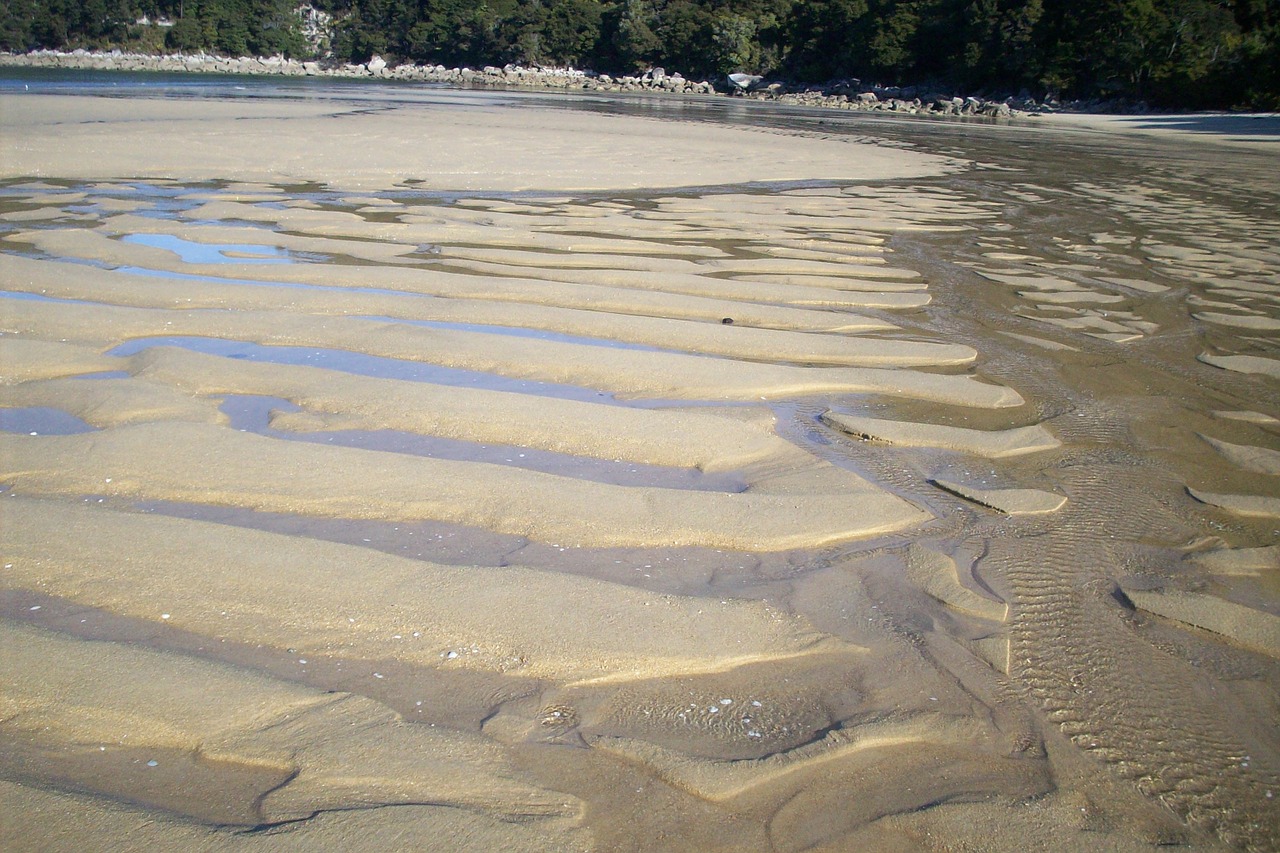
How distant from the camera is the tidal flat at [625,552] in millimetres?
1850

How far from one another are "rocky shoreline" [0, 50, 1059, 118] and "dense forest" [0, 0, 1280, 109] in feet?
6.27

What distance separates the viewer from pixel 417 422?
374 cm

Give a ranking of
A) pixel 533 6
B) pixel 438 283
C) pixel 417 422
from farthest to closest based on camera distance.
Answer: pixel 533 6 → pixel 438 283 → pixel 417 422

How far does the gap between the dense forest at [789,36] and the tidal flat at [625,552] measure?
37110 millimetres

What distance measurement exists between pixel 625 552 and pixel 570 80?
65.6 metres

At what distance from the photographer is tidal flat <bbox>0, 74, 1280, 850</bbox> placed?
1850mm

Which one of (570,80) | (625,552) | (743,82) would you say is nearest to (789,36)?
(743,82)

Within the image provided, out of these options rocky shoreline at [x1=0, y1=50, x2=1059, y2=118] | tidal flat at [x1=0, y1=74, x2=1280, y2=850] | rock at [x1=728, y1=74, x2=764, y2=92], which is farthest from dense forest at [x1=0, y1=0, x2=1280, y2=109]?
tidal flat at [x1=0, y1=74, x2=1280, y2=850]

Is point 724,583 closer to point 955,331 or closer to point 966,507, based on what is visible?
point 966,507

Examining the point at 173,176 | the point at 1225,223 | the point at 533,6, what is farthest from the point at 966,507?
the point at 533,6

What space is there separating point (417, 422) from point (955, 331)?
3.42 metres

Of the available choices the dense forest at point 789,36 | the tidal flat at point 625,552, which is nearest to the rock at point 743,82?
the dense forest at point 789,36

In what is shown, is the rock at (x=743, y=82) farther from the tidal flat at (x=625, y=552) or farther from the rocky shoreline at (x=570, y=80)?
the tidal flat at (x=625, y=552)

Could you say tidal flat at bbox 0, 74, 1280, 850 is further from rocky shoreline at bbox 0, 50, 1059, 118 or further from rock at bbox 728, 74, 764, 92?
rock at bbox 728, 74, 764, 92
